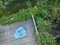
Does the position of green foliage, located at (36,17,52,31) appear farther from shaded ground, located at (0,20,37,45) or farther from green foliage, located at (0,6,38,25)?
green foliage, located at (0,6,38,25)

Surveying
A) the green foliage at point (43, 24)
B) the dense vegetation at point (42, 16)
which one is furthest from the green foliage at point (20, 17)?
the green foliage at point (43, 24)

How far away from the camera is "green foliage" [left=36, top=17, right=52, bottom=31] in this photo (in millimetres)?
4666

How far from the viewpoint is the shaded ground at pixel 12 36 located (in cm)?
458

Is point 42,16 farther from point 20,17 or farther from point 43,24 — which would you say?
point 20,17

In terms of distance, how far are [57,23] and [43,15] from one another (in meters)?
0.38

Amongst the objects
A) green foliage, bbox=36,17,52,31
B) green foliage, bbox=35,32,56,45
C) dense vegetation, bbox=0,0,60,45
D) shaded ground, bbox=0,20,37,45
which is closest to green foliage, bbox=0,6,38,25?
dense vegetation, bbox=0,0,60,45

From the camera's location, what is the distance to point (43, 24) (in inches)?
186

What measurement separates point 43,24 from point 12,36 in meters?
0.70

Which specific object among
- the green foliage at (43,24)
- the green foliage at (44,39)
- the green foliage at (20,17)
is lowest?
the green foliage at (44,39)

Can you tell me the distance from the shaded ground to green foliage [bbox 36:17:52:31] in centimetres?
16

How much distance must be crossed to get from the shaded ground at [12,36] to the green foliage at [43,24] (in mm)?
156

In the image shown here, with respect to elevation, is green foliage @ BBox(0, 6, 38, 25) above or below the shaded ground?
above

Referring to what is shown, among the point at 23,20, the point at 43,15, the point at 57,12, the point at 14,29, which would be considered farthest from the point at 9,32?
the point at 57,12

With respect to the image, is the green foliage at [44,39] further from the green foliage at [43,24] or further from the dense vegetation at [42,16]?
the green foliage at [43,24]
